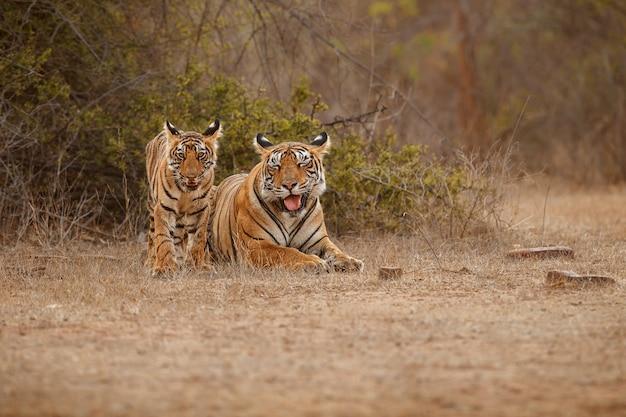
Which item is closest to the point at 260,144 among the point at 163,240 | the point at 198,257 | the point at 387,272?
the point at 198,257

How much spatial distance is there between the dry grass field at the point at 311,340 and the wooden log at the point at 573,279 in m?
0.08

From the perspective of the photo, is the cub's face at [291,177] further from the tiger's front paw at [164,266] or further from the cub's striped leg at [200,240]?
the tiger's front paw at [164,266]

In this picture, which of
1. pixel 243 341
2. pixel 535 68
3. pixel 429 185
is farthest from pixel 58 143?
Answer: pixel 535 68

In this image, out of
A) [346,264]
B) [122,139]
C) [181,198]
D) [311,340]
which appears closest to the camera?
[311,340]

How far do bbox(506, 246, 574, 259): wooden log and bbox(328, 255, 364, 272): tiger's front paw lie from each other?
1548 mm

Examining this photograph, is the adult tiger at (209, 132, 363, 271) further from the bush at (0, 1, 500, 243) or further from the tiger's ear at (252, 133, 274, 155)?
the bush at (0, 1, 500, 243)

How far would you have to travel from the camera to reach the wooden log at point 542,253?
9.66 metres

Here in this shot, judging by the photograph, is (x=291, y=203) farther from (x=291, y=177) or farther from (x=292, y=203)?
(x=291, y=177)

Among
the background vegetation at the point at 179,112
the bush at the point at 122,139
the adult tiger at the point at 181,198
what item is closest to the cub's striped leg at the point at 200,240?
the adult tiger at the point at 181,198

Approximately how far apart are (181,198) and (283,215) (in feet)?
2.90

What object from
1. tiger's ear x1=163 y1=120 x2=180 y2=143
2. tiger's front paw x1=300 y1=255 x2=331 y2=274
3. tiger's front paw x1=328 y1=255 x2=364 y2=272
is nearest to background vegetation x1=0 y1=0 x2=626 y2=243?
tiger's ear x1=163 y1=120 x2=180 y2=143

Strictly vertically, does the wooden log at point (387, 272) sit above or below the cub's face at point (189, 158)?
below

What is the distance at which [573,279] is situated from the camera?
25.8 feet

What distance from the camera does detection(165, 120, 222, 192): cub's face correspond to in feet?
29.6
